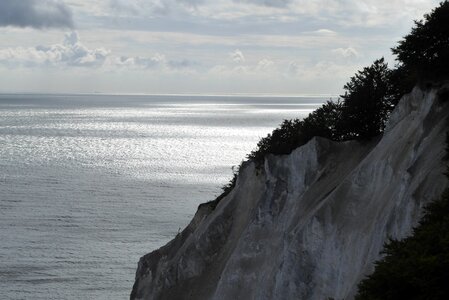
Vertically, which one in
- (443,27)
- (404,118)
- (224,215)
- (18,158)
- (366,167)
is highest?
(443,27)

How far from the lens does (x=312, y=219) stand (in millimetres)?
30250

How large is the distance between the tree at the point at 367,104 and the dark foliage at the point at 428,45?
8.33m

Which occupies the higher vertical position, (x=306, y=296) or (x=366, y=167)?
(x=366, y=167)

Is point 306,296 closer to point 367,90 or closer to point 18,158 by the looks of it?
point 367,90

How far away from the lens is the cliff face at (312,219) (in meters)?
23.8

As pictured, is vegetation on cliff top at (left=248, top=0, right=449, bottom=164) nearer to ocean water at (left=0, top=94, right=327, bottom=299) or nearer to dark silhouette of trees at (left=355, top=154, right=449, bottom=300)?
dark silhouette of trees at (left=355, top=154, right=449, bottom=300)

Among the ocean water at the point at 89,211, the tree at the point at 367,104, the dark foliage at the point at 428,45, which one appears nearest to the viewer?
the dark foliage at the point at 428,45

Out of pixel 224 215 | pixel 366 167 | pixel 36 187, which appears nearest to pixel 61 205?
pixel 36 187

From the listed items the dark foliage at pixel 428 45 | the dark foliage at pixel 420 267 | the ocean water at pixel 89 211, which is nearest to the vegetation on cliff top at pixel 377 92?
the dark foliage at pixel 428 45

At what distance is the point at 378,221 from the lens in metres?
25.3

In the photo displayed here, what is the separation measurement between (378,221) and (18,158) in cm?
12314

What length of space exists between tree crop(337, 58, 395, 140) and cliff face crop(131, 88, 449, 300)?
1.66 metres

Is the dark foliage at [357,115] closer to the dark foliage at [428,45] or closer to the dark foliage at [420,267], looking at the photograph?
the dark foliage at [428,45]

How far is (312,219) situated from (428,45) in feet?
28.8
